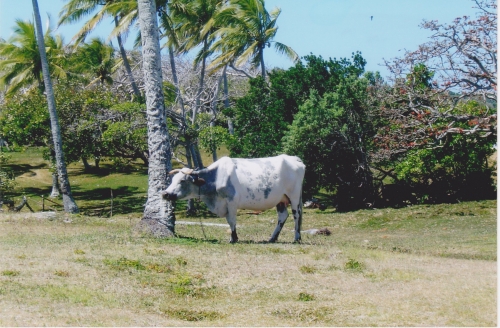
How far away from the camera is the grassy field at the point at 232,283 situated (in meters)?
10.2

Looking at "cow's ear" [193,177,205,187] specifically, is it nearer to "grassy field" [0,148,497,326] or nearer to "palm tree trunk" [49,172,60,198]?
"grassy field" [0,148,497,326]

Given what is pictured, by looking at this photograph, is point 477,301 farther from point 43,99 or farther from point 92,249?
point 43,99

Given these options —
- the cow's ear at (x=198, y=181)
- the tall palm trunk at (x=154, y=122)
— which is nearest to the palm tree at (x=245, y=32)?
the tall palm trunk at (x=154, y=122)

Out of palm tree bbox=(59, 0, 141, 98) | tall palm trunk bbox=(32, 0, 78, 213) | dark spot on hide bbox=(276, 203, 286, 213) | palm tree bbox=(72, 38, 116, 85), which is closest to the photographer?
dark spot on hide bbox=(276, 203, 286, 213)

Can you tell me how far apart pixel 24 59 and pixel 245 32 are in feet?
45.4

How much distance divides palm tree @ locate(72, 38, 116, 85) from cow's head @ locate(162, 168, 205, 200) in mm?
32213

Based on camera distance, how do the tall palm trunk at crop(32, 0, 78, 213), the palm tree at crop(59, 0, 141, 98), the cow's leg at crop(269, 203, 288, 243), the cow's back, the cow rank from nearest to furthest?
the cow < the cow's back < the cow's leg at crop(269, 203, 288, 243) < the tall palm trunk at crop(32, 0, 78, 213) < the palm tree at crop(59, 0, 141, 98)

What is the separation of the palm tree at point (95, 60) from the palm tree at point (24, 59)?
1206 millimetres

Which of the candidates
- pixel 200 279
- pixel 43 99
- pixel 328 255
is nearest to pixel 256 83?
pixel 43 99

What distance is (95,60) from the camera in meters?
48.5

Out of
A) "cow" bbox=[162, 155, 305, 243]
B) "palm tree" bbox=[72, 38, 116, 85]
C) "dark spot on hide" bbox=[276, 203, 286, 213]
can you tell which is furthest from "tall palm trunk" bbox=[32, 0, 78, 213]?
"palm tree" bbox=[72, 38, 116, 85]

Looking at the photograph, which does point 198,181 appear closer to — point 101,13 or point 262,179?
point 262,179

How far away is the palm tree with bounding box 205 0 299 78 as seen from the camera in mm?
37906

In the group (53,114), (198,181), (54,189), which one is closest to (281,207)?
(198,181)
